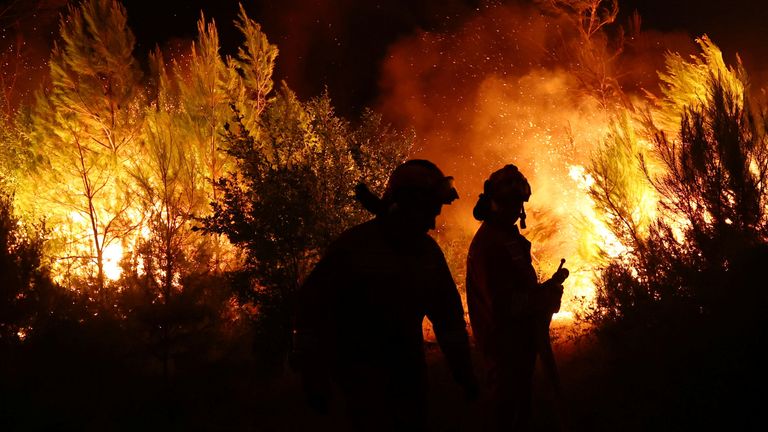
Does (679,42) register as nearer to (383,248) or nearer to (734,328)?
(734,328)

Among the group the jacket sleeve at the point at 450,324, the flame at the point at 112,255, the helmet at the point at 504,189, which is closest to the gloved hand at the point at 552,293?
the helmet at the point at 504,189

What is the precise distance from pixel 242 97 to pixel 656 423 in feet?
39.0

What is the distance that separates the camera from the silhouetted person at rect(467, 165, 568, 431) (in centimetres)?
466

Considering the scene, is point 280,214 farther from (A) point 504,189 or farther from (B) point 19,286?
(A) point 504,189

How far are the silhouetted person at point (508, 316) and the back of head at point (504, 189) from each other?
28 cm

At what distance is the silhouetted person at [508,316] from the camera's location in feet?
15.3

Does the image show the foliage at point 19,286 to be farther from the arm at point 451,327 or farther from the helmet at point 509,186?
the arm at point 451,327

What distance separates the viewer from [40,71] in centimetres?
2352

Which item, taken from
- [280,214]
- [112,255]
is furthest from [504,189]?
[112,255]

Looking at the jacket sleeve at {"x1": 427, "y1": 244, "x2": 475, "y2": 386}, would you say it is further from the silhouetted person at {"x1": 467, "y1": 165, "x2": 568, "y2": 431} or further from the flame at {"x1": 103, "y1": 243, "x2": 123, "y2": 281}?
the flame at {"x1": 103, "y1": 243, "x2": 123, "y2": 281}

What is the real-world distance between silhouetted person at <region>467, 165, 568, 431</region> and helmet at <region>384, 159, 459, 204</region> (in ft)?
3.90

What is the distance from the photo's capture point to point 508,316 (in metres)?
4.64

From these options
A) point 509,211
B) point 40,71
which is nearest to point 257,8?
point 40,71

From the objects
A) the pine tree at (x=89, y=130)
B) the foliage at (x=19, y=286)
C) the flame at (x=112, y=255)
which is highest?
the pine tree at (x=89, y=130)
